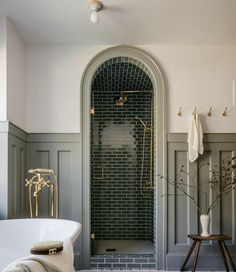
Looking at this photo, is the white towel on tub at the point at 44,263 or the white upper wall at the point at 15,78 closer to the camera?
the white towel on tub at the point at 44,263

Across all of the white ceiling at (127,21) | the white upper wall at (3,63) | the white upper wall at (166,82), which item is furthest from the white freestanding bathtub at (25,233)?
the white ceiling at (127,21)

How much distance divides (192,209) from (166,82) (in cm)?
149

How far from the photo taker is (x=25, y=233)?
11.9 ft

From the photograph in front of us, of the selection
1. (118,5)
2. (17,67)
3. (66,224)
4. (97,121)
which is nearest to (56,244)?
(66,224)

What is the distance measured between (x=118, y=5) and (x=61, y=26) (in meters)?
0.79

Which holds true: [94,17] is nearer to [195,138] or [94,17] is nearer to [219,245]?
[195,138]

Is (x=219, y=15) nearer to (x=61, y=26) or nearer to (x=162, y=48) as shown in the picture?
(x=162, y=48)

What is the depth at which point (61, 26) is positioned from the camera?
4.27 m

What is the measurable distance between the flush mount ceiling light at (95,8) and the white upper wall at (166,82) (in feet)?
3.34

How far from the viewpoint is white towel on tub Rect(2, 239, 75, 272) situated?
1.94 m

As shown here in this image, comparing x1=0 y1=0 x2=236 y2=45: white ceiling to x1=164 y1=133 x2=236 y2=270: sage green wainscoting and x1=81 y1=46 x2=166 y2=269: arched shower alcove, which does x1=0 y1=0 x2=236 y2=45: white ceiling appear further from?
x1=164 y1=133 x2=236 y2=270: sage green wainscoting

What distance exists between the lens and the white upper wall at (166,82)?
4781 mm

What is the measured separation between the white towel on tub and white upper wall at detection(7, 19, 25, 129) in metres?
2.00

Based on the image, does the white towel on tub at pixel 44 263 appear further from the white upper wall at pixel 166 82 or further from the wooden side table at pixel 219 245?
the white upper wall at pixel 166 82
